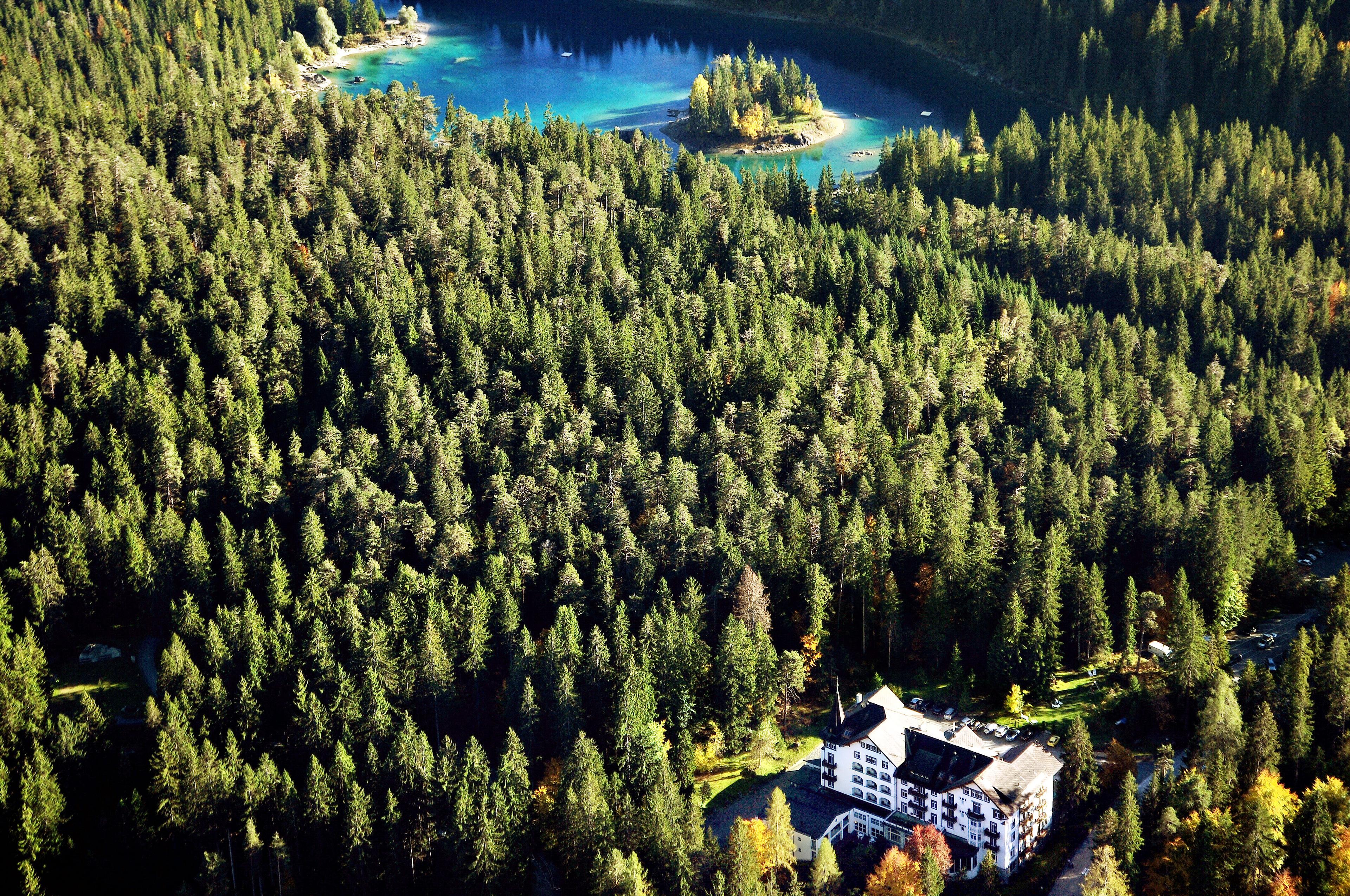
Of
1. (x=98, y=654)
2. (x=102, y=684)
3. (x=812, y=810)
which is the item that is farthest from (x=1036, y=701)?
(x=98, y=654)

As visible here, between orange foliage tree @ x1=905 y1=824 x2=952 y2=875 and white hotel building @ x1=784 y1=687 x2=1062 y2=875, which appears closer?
orange foliage tree @ x1=905 y1=824 x2=952 y2=875

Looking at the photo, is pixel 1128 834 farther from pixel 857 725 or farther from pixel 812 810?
pixel 812 810

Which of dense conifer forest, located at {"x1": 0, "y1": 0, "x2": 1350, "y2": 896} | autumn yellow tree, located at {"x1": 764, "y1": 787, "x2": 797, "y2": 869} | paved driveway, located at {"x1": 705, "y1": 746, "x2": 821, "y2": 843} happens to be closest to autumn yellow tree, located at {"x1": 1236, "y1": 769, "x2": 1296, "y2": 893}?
dense conifer forest, located at {"x1": 0, "y1": 0, "x2": 1350, "y2": 896}

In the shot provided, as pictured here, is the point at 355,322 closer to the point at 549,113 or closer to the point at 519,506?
the point at 519,506

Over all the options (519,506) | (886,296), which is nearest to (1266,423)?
(886,296)

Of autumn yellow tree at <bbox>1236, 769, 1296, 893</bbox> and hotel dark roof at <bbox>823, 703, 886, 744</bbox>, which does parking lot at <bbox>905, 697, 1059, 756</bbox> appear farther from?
autumn yellow tree at <bbox>1236, 769, 1296, 893</bbox>

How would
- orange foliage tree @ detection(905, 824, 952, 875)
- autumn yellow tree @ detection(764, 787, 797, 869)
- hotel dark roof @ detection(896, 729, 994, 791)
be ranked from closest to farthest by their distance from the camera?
1. autumn yellow tree @ detection(764, 787, 797, 869)
2. orange foliage tree @ detection(905, 824, 952, 875)
3. hotel dark roof @ detection(896, 729, 994, 791)

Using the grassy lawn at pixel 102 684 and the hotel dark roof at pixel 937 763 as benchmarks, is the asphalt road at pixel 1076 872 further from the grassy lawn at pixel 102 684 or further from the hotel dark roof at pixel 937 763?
the grassy lawn at pixel 102 684
